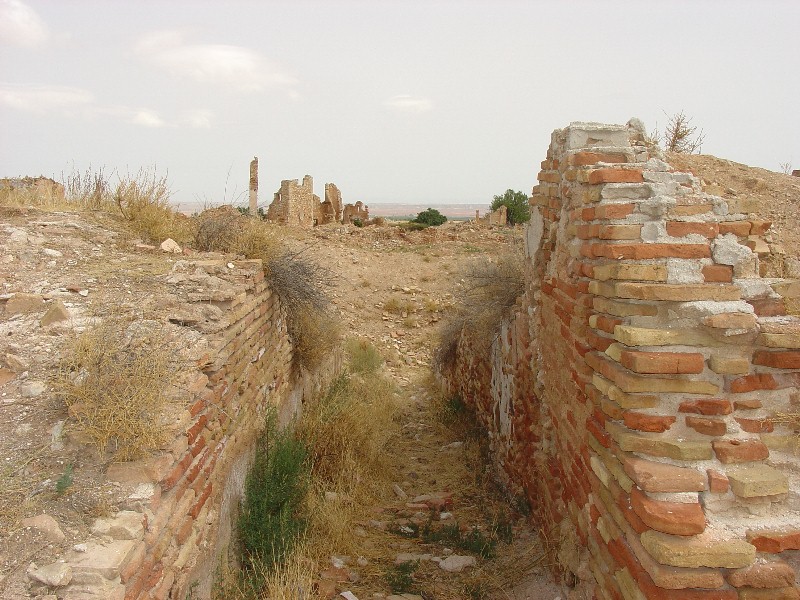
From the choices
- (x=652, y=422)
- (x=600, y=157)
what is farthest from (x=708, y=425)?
(x=600, y=157)

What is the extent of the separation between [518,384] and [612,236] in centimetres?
243

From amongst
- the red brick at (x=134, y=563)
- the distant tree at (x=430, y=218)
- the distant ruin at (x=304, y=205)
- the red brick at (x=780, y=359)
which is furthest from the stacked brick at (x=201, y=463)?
the distant tree at (x=430, y=218)

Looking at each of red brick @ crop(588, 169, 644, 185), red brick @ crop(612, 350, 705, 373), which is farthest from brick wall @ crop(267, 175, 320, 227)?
red brick @ crop(612, 350, 705, 373)

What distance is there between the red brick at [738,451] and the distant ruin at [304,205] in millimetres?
18348

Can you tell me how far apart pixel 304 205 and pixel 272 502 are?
60.7 ft

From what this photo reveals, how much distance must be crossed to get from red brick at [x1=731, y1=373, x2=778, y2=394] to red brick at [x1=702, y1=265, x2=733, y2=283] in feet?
1.42

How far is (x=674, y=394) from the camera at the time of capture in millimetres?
2367

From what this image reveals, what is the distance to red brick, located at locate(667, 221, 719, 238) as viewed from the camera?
2520mm

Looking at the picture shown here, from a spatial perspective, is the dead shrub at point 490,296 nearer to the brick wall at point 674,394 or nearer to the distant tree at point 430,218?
the brick wall at point 674,394

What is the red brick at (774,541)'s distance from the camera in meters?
2.15

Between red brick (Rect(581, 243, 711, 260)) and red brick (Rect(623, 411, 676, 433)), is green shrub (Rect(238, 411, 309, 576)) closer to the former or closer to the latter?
red brick (Rect(623, 411, 676, 433))

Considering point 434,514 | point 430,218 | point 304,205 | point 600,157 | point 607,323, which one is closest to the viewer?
point 607,323

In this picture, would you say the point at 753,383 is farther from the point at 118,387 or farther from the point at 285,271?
the point at 285,271

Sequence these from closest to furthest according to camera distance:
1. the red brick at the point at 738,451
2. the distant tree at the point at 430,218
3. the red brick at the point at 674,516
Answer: the red brick at the point at 674,516, the red brick at the point at 738,451, the distant tree at the point at 430,218
